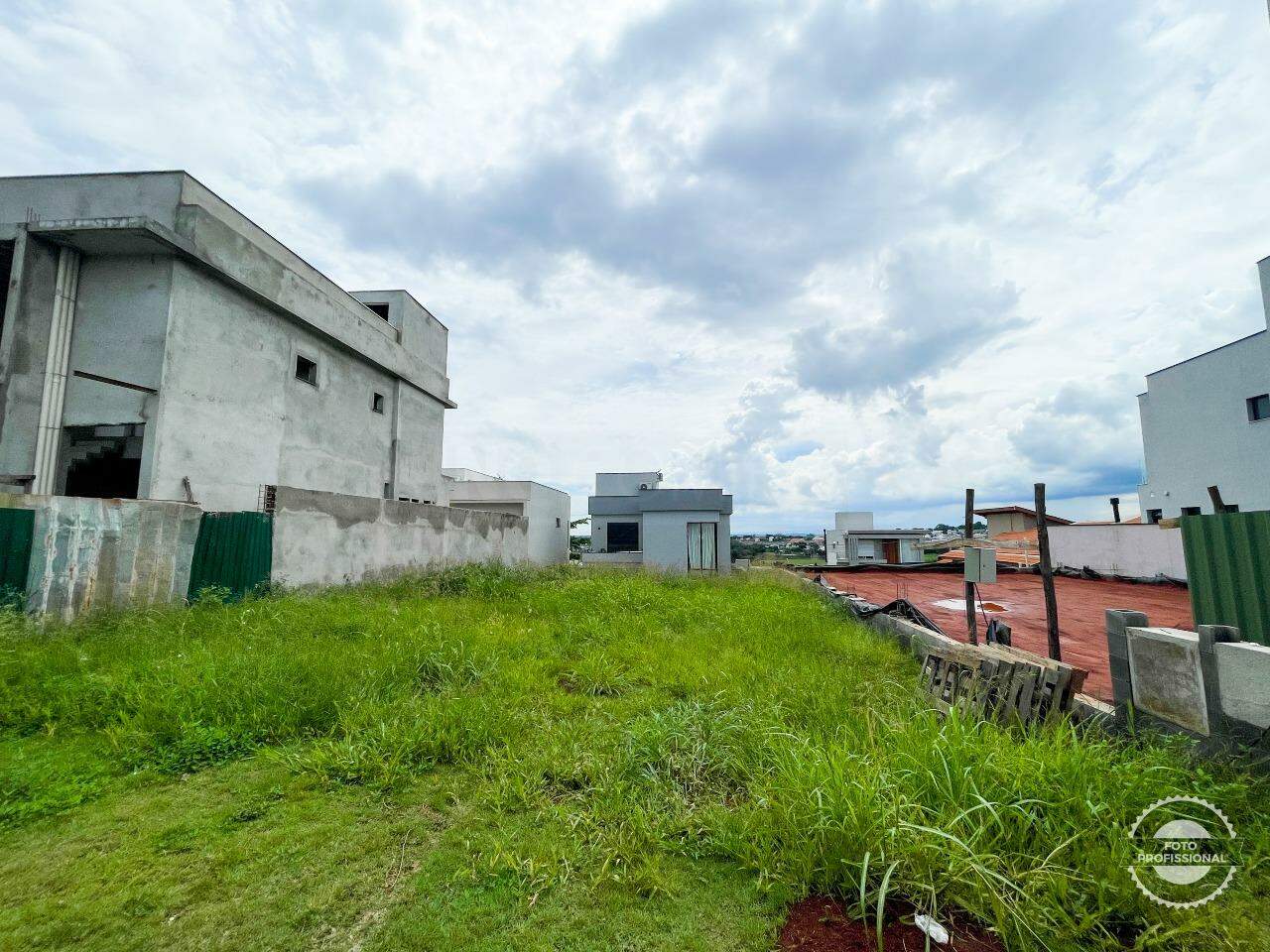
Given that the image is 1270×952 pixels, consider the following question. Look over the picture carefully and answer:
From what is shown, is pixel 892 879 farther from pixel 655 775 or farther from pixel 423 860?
pixel 423 860

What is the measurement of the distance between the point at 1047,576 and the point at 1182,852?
13.2ft

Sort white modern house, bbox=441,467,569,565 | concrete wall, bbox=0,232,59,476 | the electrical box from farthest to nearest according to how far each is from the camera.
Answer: white modern house, bbox=441,467,569,565 → concrete wall, bbox=0,232,59,476 → the electrical box

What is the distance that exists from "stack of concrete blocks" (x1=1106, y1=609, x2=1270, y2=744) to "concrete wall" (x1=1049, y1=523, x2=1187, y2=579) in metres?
10.3

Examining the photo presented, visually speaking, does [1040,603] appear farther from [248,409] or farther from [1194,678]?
[248,409]

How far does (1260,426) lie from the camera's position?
13.8m

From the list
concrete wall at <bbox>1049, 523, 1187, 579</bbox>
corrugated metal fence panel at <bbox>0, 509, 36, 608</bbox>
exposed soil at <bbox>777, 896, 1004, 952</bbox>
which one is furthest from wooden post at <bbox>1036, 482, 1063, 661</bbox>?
corrugated metal fence panel at <bbox>0, 509, 36, 608</bbox>

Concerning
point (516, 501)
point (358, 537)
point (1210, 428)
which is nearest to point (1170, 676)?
point (358, 537)

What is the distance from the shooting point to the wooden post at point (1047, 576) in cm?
528

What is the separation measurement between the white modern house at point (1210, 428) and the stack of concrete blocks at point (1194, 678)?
514 inches

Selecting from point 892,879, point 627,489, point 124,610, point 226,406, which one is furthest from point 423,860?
point 627,489

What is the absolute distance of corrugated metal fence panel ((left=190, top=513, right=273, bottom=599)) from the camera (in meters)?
7.14

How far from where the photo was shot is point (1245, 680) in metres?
2.89

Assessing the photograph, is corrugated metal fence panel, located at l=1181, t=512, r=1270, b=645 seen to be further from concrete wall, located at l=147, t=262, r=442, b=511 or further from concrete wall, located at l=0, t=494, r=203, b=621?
concrete wall, located at l=147, t=262, r=442, b=511

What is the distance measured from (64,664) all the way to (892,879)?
6416 millimetres
